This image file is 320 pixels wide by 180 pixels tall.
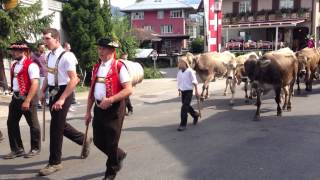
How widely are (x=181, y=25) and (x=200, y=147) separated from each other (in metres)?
70.0

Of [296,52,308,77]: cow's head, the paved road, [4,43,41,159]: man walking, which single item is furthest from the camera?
[296,52,308,77]: cow's head

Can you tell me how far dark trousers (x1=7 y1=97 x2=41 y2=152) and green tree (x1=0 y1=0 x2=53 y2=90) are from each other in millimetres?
8622

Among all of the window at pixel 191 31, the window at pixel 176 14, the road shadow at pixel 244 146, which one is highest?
the window at pixel 176 14

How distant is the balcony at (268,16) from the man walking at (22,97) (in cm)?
4094

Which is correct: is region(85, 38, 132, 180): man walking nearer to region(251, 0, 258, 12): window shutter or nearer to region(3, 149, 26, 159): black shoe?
region(3, 149, 26, 159): black shoe

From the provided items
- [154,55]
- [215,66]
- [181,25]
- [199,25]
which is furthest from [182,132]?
[199,25]

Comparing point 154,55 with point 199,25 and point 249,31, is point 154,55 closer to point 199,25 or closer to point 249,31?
point 249,31

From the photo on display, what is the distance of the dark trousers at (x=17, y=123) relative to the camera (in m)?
7.66

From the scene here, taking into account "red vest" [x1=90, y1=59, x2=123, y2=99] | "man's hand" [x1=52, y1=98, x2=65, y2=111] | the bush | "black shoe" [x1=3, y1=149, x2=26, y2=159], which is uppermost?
"red vest" [x1=90, y1=59, x2=123, y2=99]

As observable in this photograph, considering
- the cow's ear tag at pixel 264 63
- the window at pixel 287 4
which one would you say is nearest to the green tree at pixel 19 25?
the cow's ear tag at pixel 264 63

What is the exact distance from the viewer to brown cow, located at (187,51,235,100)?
14453 mm

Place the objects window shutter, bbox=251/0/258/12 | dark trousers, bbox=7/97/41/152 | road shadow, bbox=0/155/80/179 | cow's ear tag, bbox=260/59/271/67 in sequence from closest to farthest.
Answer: road shadow, bbox=0/155/80/179, dark trousers, bbox=7/97/41/152, cow's ear tag, bbox=260/59/271/67, window shutter, bbox=251/0/258/12

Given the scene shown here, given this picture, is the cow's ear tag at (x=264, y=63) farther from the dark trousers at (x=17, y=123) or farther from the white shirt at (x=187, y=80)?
the dark trousers at (x=17, y=123)

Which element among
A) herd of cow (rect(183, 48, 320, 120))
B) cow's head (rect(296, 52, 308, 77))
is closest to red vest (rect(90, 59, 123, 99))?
herd of cow (rect(183, 48, 320, 120))
